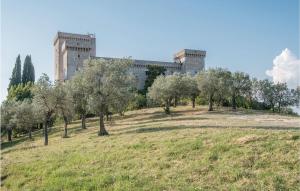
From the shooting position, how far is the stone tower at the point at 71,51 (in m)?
111

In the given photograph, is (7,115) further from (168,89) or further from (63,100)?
(168,89)

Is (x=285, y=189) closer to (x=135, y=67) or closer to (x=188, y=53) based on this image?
(x=135, y=67)

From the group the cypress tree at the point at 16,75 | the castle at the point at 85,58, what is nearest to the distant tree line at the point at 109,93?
the cypress tree at the point at 16,75

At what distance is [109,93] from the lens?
44500mm

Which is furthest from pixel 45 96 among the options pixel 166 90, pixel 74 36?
pixel 74 36

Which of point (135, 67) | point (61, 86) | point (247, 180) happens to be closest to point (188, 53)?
point (135, 67)

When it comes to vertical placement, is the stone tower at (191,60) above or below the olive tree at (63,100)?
above

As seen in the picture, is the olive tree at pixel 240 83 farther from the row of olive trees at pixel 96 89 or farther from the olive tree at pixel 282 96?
the row of olive trees at pixel 96 89

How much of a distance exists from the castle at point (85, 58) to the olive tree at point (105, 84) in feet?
194

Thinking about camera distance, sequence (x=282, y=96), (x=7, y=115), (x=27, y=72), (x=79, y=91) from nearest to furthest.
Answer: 1. (x=79, y=91)
2. (x=7, y=115)
3. (x=282, y=96)
4. (x=27, y=72)

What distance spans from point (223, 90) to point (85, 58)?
181 ft

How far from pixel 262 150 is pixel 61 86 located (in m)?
31.5

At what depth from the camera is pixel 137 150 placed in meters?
24.1

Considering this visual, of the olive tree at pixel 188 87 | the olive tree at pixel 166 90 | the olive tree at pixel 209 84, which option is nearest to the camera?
the olive tree at pixel 209 84
